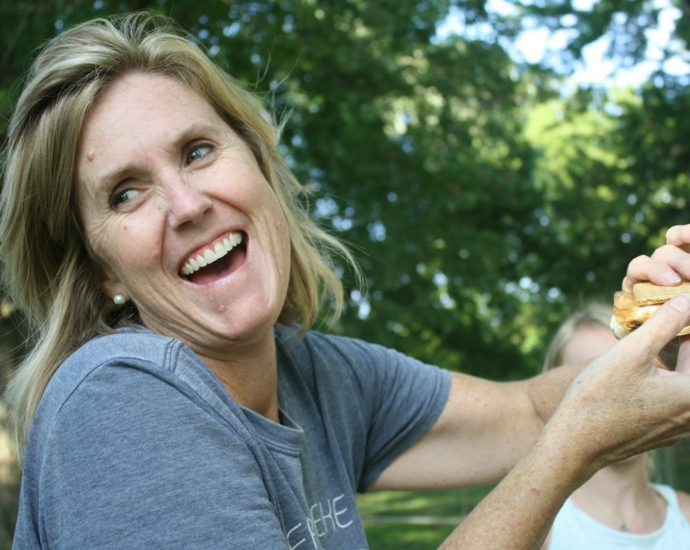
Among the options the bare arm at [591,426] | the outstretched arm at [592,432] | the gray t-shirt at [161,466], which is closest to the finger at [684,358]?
the outstretched arm at [592,432]

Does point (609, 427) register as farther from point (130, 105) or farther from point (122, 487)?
point (130, 105)

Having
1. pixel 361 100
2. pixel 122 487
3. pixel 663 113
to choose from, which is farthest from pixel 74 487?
pixel 663 113

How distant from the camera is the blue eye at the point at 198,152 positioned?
1979mm

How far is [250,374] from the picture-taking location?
2.05 meters

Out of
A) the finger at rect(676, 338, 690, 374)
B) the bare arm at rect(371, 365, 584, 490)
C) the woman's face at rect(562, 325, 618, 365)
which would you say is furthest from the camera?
the woman's face at rect(562, 325, 618, 365)

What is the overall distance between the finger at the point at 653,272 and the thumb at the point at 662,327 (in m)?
0.22

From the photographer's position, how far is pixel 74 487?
1.45 meters

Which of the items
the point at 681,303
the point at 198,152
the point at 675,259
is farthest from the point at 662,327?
the point at 198,152

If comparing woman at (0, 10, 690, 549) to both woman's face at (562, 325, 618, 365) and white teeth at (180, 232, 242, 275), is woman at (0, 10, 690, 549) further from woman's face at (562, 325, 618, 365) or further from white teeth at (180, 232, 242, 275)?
woman's face at (562, 325, 618, 365)

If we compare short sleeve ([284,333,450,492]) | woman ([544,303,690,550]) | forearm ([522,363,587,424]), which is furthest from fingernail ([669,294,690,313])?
woman ([544,303,690,550])

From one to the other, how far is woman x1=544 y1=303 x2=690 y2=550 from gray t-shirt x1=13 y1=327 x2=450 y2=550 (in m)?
1.23

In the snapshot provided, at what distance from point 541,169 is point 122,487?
995cm

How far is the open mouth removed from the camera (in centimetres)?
192

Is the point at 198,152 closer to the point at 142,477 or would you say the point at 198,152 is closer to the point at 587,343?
the point at 142,477
